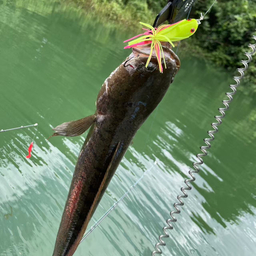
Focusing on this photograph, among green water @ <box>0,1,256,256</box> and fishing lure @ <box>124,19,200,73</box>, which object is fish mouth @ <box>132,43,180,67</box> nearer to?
fishing lure @ <box>124,19,200,73</box>

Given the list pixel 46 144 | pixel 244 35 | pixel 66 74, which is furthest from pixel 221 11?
pixel 46 144

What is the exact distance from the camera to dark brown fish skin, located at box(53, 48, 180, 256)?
46.8 inches

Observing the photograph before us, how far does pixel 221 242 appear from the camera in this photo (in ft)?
13.9

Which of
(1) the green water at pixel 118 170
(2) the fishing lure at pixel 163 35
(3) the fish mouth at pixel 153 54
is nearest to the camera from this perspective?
(2) the fishing lure at pixel 163 35

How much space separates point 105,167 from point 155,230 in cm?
291

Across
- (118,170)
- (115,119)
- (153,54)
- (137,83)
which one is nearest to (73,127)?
(115,119)

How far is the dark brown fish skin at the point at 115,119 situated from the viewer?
1188 millimetres

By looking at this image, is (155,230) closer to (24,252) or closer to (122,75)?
(24,252)

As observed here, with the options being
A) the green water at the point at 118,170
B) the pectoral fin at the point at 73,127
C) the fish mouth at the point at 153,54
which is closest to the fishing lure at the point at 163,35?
the fish mouth at the point at 153,54

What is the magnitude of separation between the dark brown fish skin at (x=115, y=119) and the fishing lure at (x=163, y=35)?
6 centimetres

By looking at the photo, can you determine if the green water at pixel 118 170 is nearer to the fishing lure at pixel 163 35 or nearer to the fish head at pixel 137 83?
the fish head at pixel 137 83

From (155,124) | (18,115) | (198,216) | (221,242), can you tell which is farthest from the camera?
(155,124)

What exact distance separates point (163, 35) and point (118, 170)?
3.83m

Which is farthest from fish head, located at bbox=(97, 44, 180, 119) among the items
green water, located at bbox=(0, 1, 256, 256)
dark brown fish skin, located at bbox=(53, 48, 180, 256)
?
green water, located at bbox=(0, 1, 256, 256)
